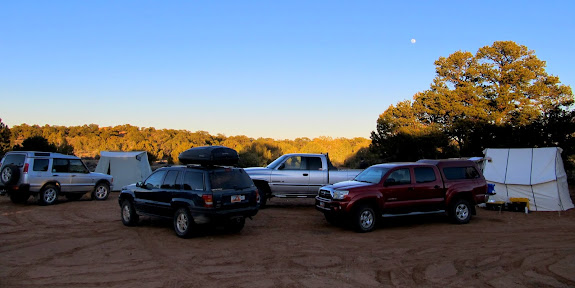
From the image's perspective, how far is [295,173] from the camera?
1498 cm

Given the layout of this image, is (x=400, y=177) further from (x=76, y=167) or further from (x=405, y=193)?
(x=76, y=167)

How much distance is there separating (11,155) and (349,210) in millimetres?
12599

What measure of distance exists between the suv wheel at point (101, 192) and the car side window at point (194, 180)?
938 cm

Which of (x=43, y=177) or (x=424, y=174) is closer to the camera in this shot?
(x=424, y=174)

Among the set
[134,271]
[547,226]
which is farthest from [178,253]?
[547,226]

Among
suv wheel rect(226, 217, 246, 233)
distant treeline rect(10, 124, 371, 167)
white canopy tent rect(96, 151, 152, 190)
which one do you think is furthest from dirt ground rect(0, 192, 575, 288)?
distant treeline rect(10, 124, 371, 167)

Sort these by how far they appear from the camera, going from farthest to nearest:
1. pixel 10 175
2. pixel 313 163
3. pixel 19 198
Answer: pixel 19 198
pixel 313 163
pixel 10 175

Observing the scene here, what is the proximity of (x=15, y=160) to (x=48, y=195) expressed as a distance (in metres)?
1.68

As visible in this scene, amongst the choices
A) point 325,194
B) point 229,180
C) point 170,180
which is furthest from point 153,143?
point 229,180

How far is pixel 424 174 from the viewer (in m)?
11.8

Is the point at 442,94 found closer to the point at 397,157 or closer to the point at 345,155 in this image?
the point at 397,157

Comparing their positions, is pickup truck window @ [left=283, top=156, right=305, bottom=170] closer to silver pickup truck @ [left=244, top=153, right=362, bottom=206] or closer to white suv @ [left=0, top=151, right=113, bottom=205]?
silver pickup truck @ [left=244, top=153, right=362, bottom=206]

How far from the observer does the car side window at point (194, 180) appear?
9.63 m

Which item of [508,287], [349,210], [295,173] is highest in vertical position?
[295,173]
